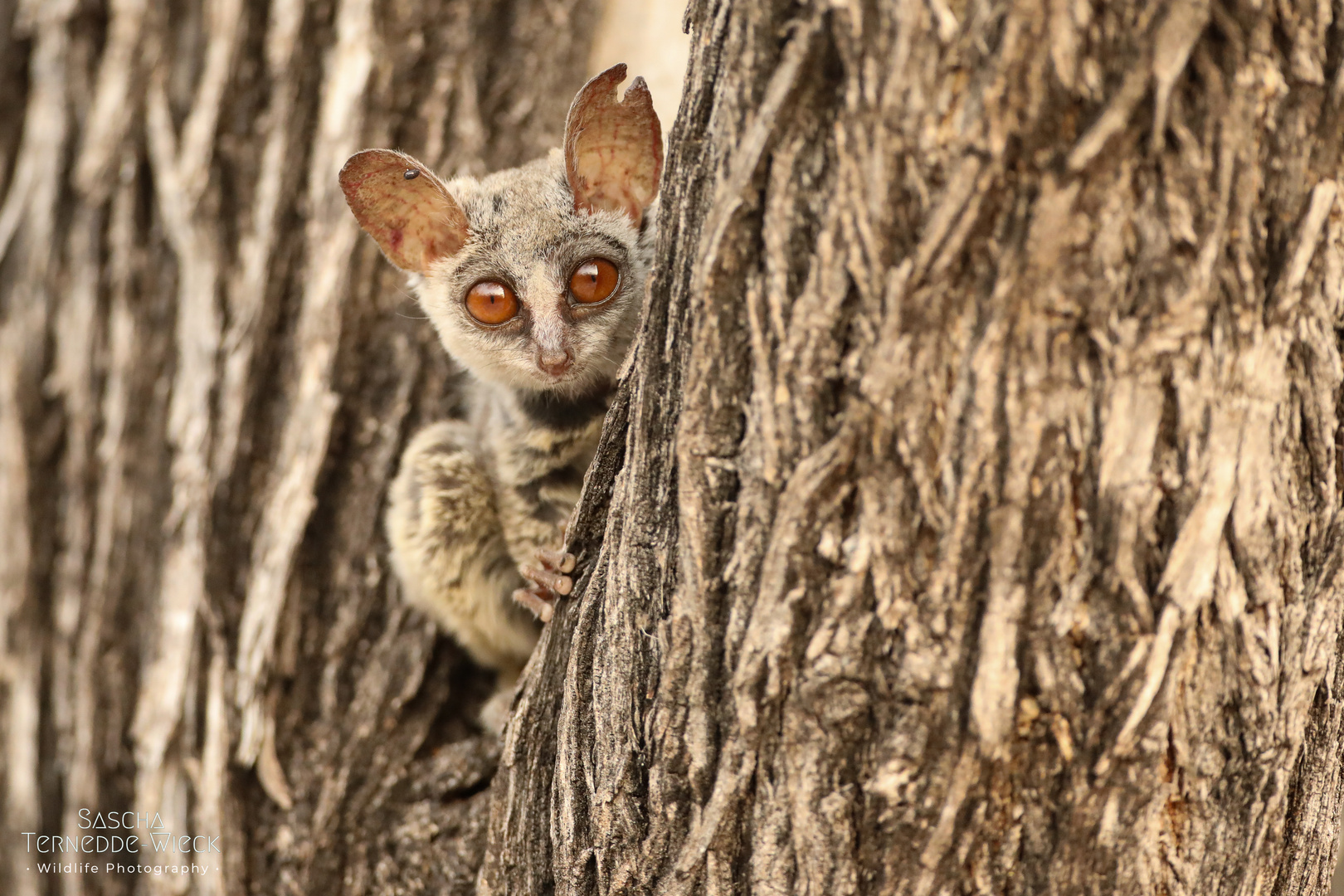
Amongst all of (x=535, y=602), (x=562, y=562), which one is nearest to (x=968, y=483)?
(x=562, y=562)

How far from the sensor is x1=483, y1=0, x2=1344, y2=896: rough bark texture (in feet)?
4.84

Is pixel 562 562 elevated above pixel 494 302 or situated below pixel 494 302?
below

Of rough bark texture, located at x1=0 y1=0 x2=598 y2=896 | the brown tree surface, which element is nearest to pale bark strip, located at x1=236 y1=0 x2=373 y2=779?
rough bark texture, located at x1=0 y1=0 x2=598 y2=896

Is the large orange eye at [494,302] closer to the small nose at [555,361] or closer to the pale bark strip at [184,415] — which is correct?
the small nose at [555,361]

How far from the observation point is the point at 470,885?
9.03 feet

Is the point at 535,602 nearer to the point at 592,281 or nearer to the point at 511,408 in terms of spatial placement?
the point at 511,408

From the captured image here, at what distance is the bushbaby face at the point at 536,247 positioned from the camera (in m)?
2.90

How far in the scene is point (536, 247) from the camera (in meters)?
3.02

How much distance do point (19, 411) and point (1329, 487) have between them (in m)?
3.61

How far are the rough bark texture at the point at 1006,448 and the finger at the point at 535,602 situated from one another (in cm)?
82

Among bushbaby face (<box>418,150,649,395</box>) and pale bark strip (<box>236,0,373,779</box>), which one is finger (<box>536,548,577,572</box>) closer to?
bushbaby face (<box>418,150,649,395</box>)

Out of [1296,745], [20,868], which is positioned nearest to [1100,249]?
[1296,745]

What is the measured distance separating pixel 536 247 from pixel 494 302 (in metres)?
0.20

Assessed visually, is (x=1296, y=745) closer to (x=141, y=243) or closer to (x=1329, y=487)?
(x=1329, y=487)
